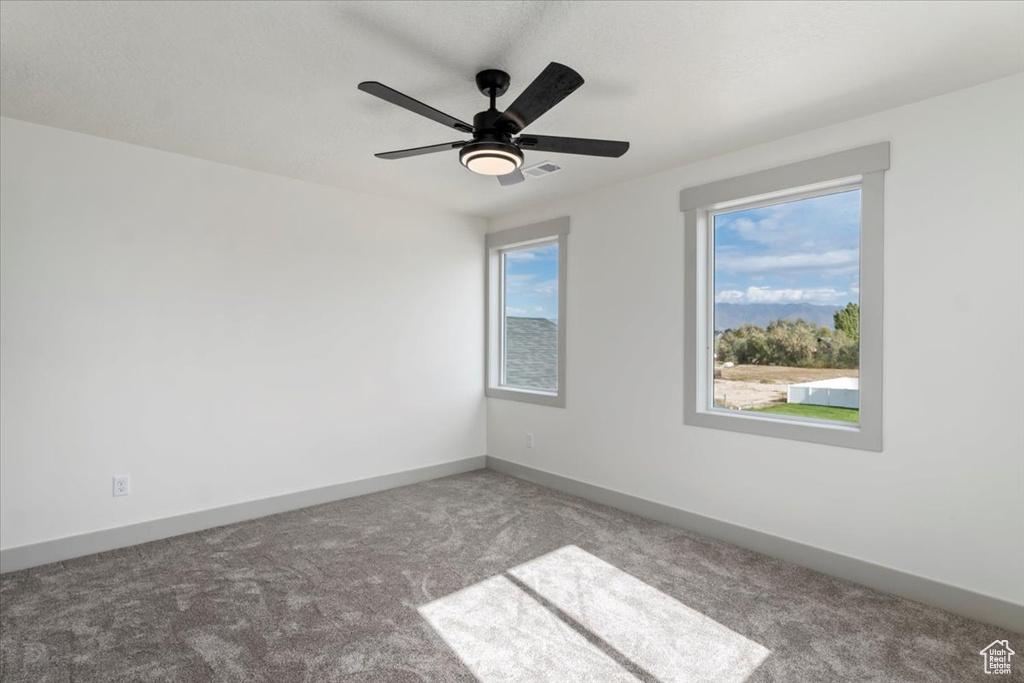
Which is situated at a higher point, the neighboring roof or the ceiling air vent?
the ceiling air vent

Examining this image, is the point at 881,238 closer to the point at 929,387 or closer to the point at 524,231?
the point at 929,387

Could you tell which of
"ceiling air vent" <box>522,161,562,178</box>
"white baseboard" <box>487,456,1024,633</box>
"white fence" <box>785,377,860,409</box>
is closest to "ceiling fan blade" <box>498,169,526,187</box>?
"ceiling air vent" <box>522,161,562,178</box>

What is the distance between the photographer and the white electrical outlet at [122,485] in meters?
3.19

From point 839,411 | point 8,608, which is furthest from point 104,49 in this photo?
point 839,411

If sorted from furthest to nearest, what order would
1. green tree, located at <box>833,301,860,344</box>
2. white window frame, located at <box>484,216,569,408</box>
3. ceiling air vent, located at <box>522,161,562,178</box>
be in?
1. white window frame, located at <box>484,216,569,408</box>
2. ceiling air vent, located at <box>522,161,562,178</box>
3. green tree, located at <box>833,301,860,344</box>

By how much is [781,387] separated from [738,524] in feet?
2.95

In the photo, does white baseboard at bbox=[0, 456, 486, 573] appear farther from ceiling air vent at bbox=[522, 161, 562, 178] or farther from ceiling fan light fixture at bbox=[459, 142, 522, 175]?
ceiling fan light fixture at bbox=[459, 142, 522, 175]

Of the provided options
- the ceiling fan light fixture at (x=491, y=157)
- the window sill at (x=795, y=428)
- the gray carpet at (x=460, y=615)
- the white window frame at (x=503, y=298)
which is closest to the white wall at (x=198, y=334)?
the white window frame at (x=503, y=298)

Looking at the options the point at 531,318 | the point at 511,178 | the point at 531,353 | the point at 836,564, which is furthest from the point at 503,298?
the point at 836,564

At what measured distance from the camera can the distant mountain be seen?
302 cm

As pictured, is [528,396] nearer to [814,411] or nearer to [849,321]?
[814,411]

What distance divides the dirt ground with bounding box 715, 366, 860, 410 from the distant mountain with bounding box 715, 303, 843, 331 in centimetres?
28

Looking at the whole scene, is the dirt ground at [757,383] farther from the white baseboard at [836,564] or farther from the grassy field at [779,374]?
the white baseboard at [836,564]

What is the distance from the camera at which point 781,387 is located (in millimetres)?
3232
